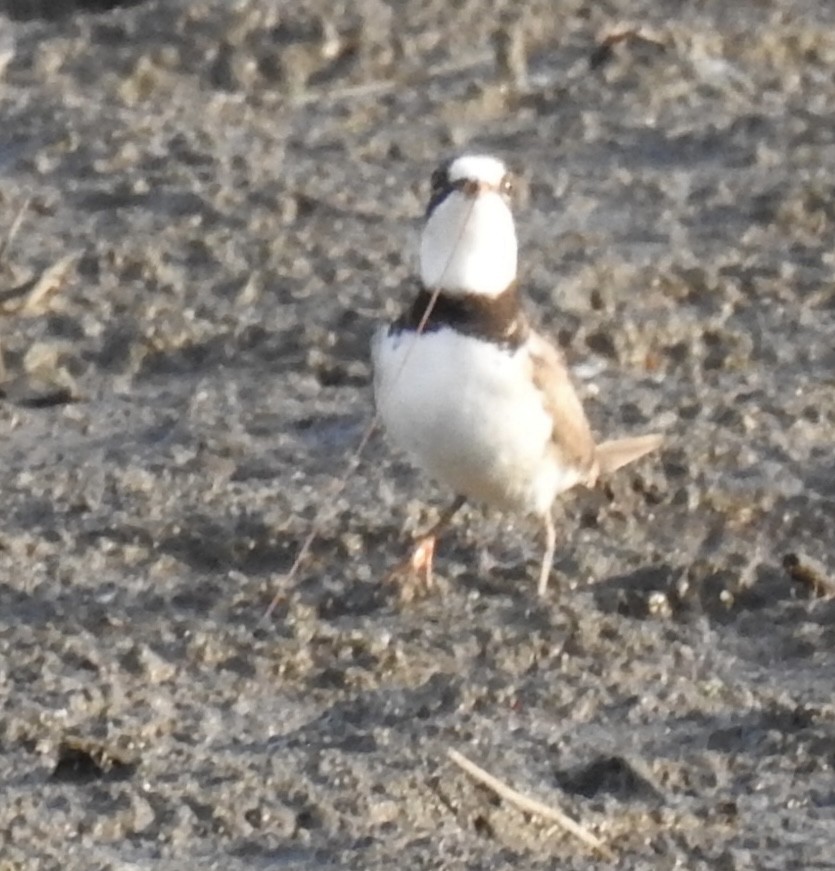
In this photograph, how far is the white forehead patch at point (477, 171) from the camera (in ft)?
15.9

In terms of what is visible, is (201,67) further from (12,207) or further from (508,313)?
(508,313)

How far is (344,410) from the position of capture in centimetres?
569

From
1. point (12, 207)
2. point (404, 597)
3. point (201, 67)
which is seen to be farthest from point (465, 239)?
point (201, 67)

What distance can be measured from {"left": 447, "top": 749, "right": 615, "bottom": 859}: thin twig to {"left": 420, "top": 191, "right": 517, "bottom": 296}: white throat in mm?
1184

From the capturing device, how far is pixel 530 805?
3.84m

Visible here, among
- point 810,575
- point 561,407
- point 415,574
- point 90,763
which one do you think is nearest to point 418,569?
point 415,574

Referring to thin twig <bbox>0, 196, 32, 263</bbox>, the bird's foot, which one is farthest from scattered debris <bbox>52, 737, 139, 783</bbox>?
thin twig <bbox>0, 196, 32, 263</bbox>

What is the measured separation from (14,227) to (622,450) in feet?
7.41

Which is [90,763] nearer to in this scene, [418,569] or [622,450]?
[418,569]

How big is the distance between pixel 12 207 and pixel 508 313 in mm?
2520

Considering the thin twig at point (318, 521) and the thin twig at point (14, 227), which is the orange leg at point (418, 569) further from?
the thin twig at point (14, 227)

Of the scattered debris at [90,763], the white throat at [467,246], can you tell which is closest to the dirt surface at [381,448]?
the scattered debris at [90,763]

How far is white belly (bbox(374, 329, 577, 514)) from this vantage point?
4.70 metres

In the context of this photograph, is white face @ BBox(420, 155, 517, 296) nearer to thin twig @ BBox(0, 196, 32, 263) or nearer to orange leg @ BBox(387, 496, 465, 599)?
orange leg @ BBox(387, 496, 465, 599)
